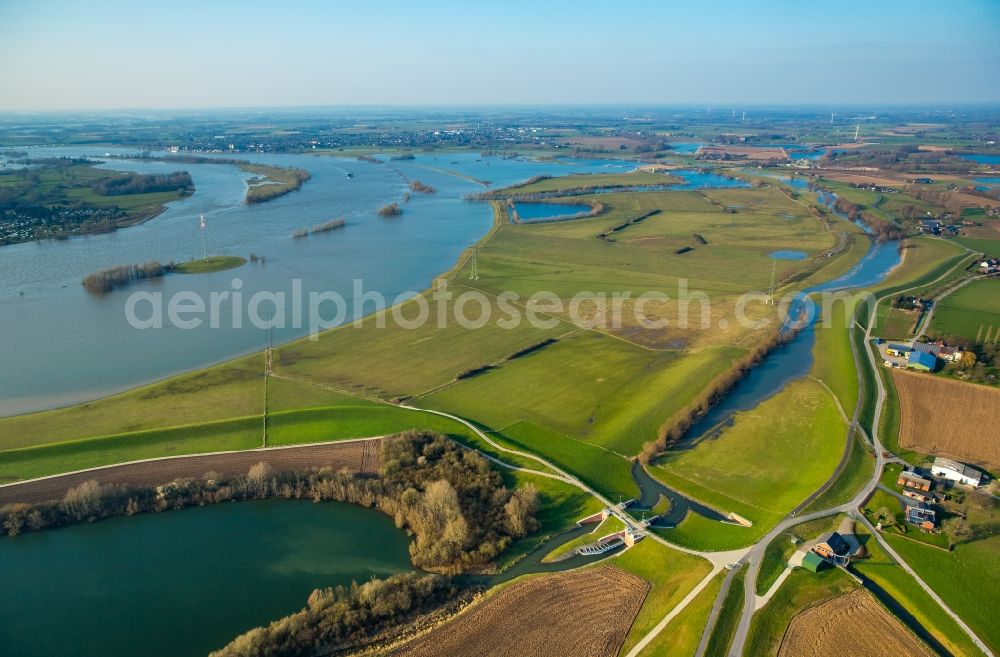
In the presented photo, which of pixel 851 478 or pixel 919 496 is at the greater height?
pixel 919 496

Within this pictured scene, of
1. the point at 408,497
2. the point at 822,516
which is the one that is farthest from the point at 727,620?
the point at 408,497

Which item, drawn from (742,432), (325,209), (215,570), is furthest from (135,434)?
(325,209)

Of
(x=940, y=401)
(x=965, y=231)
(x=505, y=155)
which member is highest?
(x=505, y=155)

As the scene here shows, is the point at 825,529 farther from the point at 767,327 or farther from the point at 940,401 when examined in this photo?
the point at 767,327

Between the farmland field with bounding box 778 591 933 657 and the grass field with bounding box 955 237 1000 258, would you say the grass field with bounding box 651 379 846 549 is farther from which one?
the grass field with bounding box 955 237 1000 258

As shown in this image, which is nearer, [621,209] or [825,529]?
[825,529]

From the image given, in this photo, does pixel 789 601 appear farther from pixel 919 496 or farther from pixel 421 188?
pixel 421 188

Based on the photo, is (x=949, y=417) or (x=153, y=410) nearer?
(x=949, y=417)
